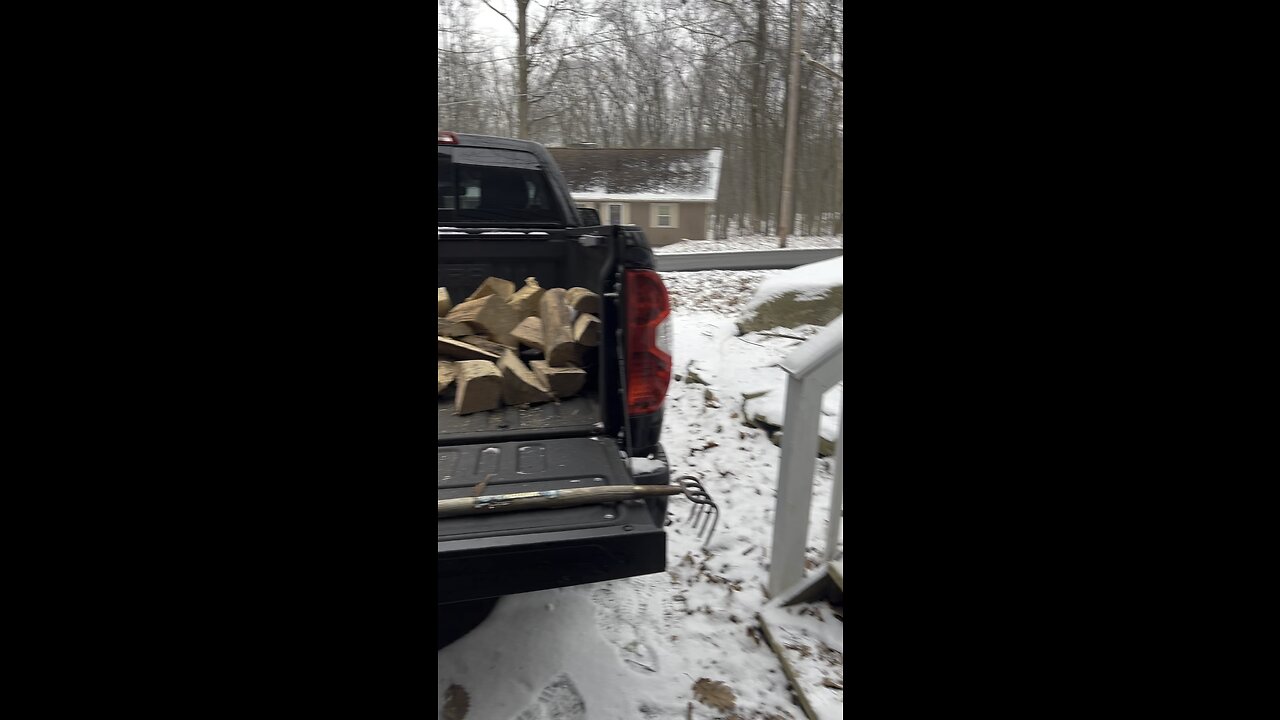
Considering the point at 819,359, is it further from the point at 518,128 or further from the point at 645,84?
the point at 645,84

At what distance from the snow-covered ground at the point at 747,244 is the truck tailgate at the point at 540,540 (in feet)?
73.5

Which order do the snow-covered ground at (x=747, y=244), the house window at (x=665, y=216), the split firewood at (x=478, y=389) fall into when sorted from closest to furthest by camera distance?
the split firewood at (x=478, y=389) < the snow-covered ground at (x=747, y=244) < the house window at (x=665, y=216)

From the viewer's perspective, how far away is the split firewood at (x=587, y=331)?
10.3 ft

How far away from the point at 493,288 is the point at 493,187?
990mm

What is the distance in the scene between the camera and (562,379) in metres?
3.11

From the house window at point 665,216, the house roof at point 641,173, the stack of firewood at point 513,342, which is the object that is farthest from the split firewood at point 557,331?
the house window at point 665,216

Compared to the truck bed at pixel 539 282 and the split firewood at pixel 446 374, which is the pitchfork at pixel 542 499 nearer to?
the truck bed at pixel 539 282

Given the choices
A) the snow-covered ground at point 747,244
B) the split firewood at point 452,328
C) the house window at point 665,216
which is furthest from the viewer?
the house window at point 665,216

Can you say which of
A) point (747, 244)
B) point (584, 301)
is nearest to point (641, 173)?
point (747, 244)

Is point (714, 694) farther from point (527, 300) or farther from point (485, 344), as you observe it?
point (527, 300)

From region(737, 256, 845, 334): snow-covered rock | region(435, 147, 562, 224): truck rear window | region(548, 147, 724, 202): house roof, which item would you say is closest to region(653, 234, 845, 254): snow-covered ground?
region(548, 147, 724, 202): house roof
